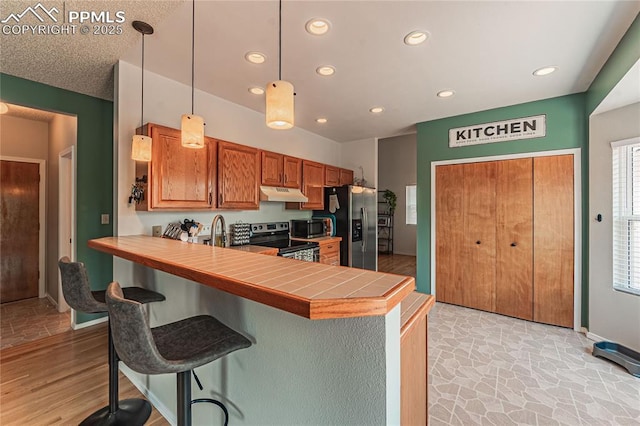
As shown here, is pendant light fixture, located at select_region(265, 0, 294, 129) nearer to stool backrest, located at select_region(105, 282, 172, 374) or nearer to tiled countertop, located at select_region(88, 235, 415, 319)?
tiled countertop, located at select_region(88, 235, 415, 319)

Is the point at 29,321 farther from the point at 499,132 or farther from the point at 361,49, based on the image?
the point at 499,132

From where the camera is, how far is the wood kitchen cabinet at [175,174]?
8.00ft

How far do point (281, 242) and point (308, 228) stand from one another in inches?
18.6

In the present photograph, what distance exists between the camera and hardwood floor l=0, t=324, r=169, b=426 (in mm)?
1845

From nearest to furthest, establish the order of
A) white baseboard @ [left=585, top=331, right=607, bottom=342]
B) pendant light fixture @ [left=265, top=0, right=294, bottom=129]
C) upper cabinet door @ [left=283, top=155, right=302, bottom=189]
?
pendant light fixture @ [left=265, top=0, right=294, bottom=129]
white baseboard @ [left=585, top=331, right=607, bottom=342]
upper cabinet door @ [left=283, top=155, right=302, bottom=189]

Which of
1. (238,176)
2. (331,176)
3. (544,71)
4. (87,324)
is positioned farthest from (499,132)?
(87,324)

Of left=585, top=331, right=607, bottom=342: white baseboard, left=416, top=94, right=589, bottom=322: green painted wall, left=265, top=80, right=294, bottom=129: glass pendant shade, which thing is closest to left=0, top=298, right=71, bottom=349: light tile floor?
left=265, top=80, right=294, bottom=129: glass pendant shade

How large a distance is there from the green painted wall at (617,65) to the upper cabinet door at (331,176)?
3.30 m

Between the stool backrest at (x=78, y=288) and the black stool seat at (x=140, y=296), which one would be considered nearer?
the stool backrest at (x=78, y=288)

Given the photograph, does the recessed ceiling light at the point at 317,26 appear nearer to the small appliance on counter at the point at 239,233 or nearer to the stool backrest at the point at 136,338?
the stool backrest at the point at 136,338

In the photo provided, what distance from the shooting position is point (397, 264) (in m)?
6.87

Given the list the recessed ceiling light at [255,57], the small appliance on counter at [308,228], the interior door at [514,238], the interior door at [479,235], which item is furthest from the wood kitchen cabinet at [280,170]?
the interior door at [514,238]

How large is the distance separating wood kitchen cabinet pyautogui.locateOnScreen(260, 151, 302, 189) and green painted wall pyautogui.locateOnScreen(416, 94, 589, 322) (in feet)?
6.36

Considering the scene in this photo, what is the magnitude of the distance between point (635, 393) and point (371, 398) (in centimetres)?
257
